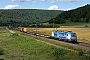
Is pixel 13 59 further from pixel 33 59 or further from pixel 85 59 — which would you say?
pixel 85 59

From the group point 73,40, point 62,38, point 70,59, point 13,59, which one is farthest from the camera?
point 62,38

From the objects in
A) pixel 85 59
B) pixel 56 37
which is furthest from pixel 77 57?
pixel 56 37

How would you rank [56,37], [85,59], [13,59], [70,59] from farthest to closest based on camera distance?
[56,37] → [13,59] → [70,59] → [85,59]

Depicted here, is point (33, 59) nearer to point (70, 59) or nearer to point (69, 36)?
point (70, 59)

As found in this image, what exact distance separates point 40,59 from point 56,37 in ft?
137

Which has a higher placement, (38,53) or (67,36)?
(67,36)

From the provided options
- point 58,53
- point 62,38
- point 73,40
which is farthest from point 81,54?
point 62,38

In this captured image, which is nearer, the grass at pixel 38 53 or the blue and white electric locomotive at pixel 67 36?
the grass at pixel 38 53

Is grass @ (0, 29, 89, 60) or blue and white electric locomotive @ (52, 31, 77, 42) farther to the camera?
blue and white electric locomotive @ (52, 31, 77, 42)

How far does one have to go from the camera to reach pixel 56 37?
82938mm

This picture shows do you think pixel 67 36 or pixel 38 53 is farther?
pixel 67 36

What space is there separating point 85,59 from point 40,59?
7733mm

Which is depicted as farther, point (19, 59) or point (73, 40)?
point (73, 40)

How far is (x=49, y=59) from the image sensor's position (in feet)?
136
